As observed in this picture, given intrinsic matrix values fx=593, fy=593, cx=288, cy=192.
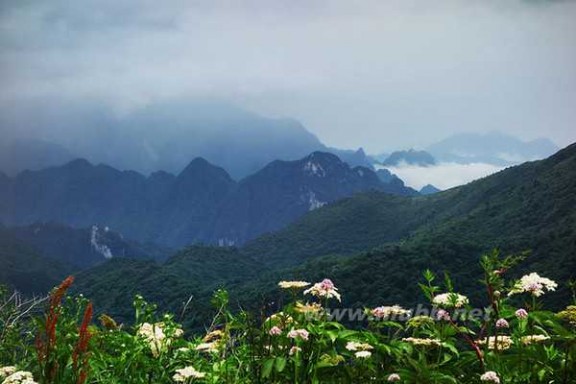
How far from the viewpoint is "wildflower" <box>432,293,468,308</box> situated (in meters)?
3.95

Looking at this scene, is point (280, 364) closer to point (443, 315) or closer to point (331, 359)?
point (331, 359)

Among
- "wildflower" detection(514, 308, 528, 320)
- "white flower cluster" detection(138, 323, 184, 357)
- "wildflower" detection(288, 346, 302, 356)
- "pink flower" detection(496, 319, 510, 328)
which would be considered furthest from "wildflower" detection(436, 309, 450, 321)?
"white flower cluster" detection(138, 323, 184, 357)

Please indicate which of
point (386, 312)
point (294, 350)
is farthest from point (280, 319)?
point (386, 312)

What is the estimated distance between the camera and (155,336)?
4.62m

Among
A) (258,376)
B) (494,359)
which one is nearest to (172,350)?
(258,376)

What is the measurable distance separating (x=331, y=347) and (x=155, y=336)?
137 centimetres

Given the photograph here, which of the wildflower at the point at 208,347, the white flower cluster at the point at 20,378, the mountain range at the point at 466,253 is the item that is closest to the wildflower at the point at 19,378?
the white flower cluster at the point at 20,378

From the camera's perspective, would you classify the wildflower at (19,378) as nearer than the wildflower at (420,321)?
Yes

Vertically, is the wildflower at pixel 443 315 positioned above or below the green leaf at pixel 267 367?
above

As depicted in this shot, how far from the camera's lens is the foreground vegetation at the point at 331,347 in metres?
3.77

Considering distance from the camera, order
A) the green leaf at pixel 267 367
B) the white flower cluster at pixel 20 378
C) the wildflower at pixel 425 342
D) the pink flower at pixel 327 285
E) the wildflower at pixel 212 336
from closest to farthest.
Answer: the white flower cluster at pixel 20 378 < the green leaf at pixel 267 367 < the wildflower at pixel 425 342 < the pink flower at pixel 327 285 < the wildflower at pixel 212 336

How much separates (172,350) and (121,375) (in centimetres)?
46

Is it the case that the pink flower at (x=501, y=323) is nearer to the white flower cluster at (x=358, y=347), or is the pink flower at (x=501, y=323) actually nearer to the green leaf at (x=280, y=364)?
the white flower cluster at (x=358, y=347)

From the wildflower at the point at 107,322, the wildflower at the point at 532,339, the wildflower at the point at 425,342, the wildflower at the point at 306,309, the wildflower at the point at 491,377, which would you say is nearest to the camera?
the wildflower at the point at 491,377
